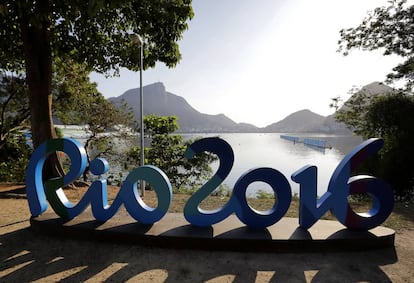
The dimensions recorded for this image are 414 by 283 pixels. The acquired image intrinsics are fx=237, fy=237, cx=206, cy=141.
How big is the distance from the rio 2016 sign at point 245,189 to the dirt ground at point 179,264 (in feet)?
2.34

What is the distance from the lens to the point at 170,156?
741 inches

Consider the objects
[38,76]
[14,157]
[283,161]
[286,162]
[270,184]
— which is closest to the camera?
[270,184]

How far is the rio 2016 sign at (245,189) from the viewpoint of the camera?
5.11 m

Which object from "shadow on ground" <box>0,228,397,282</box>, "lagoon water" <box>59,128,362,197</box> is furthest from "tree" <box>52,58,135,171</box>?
"shadow on ground" <box>0,228,397,282</box>

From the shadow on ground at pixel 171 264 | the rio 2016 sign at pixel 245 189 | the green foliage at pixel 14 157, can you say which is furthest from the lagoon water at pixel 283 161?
the green foliage at pixel 14 157

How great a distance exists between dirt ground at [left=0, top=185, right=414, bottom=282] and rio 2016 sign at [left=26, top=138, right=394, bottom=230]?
714 millimetres

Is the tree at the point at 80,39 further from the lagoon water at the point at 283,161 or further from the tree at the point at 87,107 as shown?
the lagoon water at the point at 283,161

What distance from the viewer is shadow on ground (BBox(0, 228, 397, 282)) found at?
4223mm

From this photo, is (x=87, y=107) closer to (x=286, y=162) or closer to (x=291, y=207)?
(x=291, y=207)

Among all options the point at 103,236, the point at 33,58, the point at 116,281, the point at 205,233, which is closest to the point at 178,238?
the point at 205,233

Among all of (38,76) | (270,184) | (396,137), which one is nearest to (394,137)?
(396,137)

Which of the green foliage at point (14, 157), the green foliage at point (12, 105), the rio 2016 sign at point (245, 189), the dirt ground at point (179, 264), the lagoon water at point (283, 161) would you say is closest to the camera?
the dirt ground at point (179, 264)

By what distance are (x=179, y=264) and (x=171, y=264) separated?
0.52 feet

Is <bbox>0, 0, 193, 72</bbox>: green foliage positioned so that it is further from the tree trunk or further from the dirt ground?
the dirt ground
